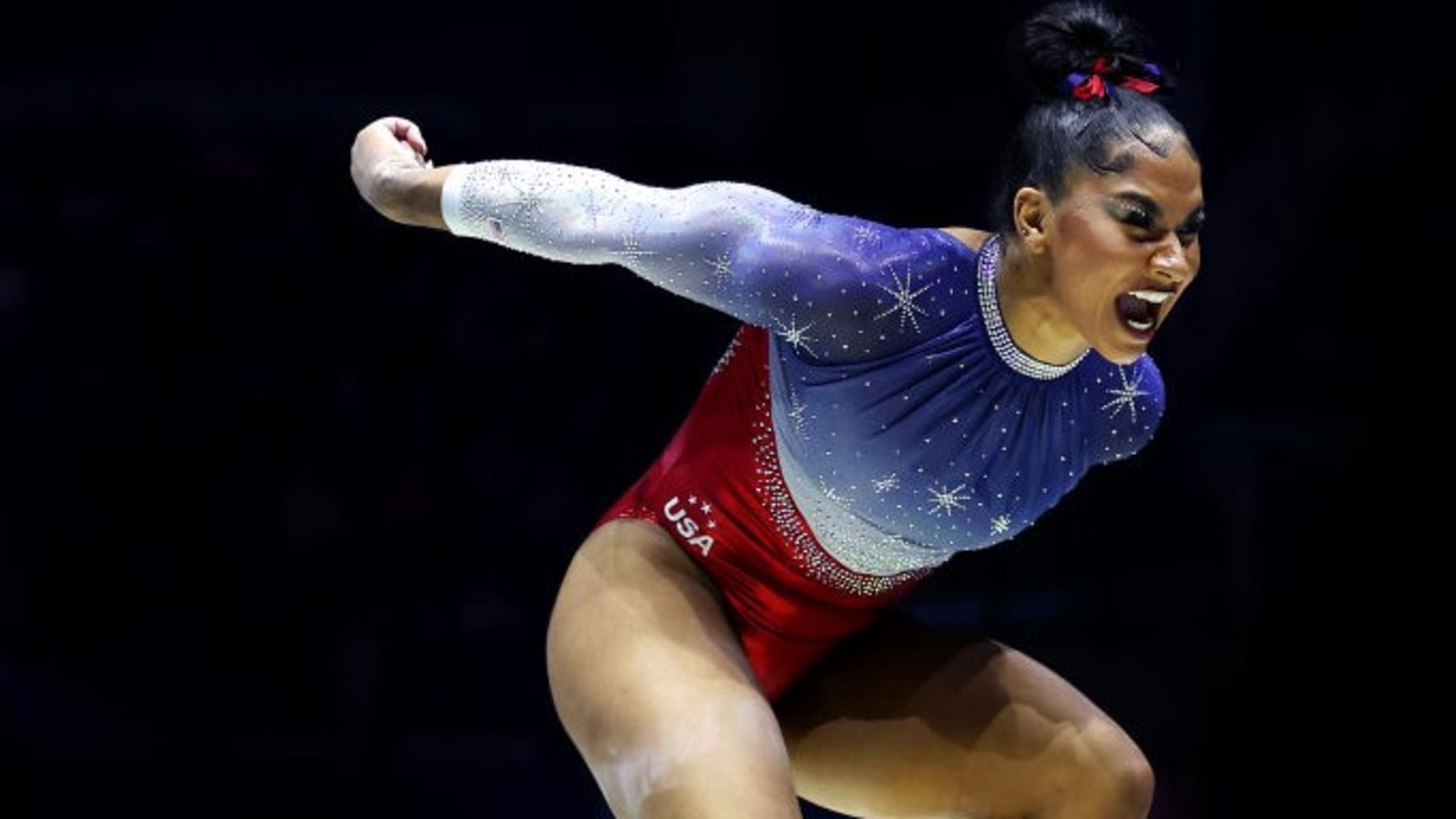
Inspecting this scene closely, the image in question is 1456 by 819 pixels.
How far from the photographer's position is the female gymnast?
1760mm

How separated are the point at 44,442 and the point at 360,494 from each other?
40 cm

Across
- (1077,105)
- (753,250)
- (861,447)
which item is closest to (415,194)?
(753,250)

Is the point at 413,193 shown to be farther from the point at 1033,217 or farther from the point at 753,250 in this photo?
the point at 1033,217

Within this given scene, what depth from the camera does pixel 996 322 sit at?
1819mm

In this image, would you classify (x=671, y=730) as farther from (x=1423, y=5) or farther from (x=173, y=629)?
(x=1423, y=5)

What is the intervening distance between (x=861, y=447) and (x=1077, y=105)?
0.33m

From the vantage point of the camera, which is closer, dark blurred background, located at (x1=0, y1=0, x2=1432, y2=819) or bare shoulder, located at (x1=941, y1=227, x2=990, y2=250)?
bare shoulder, located at (x1=941, y1=227, x2=990, y2=250)

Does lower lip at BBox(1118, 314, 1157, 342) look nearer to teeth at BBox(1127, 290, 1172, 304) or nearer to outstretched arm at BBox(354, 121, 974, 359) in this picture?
teeth at BBox(1127, 290, 1172, 304)

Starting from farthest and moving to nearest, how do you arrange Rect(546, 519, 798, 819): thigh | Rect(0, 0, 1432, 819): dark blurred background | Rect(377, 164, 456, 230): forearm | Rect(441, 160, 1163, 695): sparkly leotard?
Rect(0, 0, 1432, 819): dark blurred background < Rect(377, 164, 456, 230): forearm < Rect(441, 160, 1163, 695): sparkly leotard < Rect(546, 519, 798, 819): thigh

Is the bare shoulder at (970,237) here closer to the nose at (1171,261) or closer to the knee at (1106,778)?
the nose at (1171,261)

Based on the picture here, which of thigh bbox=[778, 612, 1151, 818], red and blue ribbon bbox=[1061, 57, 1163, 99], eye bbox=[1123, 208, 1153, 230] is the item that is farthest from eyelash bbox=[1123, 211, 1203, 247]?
thigh bbox=[778, 612, 1151, 818]

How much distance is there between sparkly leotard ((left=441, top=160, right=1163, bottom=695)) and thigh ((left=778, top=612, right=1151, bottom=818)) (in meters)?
0.05

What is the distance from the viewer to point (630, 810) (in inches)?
69.0

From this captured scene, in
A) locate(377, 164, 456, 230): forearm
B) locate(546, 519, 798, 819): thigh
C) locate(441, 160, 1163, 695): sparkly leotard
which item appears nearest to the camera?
locate(546, 519, 798, 819): thigh
